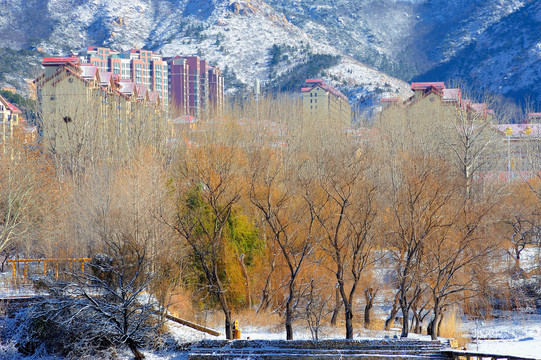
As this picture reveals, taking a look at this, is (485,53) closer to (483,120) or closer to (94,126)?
(483,120)

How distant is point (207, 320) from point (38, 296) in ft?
23.4

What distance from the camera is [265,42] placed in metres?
161

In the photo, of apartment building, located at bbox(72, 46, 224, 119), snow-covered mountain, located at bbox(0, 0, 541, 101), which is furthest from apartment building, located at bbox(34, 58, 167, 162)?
snow-covered mountain, located at bbox(0, 0, 541, 101)

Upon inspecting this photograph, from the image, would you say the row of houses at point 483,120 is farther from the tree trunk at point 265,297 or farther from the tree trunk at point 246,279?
the tree trunk at point 246,279

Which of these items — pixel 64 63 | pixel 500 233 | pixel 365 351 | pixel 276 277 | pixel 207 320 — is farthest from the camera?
pixel 64 63

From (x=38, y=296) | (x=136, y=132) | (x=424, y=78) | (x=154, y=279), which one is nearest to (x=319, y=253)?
(x=154, y=279)

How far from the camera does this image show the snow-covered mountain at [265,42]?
132 metres

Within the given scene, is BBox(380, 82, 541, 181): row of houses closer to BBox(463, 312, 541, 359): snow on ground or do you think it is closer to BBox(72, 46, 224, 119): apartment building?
BBox(463, 312, 541, 359): snow on ground

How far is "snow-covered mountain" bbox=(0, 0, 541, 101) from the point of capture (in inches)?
5217

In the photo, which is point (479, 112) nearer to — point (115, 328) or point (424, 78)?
point (115, 328)

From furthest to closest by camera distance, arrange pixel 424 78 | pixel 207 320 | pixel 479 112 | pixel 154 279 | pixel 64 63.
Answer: pixel 424 78, pixel 64 63, pixel 479 112, pixel 207 320, pixel 154 279

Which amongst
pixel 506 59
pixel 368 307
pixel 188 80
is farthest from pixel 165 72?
pixel 368 307

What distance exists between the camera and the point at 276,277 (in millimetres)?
29375

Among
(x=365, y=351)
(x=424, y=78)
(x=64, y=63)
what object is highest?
(x=424, y=78)
